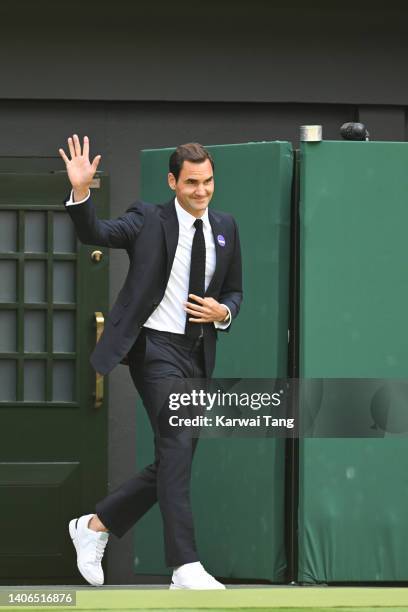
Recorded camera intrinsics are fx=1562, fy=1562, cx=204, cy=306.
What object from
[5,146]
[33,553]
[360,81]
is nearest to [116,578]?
[33,553]

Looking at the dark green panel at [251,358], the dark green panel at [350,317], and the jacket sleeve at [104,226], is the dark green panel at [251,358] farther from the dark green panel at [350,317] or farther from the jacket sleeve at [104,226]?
the jacket sleeve at [104,226]

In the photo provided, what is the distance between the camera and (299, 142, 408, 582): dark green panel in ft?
23.7

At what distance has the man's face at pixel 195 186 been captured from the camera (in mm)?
6789

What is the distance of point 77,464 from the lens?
8.91 m

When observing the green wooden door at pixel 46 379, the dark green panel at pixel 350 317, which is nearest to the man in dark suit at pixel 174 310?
the dark green panel at pixel 350 317

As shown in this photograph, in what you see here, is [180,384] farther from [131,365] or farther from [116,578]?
[116,578]

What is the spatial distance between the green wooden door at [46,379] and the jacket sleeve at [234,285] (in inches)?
79.2

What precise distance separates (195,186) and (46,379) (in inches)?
95.9

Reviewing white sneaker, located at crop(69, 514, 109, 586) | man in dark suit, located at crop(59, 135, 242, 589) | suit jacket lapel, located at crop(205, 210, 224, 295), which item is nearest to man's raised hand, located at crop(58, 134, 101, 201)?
man in dark suit, located at crop(59, 135, 242, 589)

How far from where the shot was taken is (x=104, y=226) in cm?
664

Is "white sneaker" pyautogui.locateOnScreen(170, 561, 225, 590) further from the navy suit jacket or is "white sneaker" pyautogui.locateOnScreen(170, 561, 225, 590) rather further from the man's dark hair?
the man's dark hair

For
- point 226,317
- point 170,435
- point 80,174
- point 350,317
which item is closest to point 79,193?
point 80,174

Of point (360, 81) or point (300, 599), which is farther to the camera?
point (360, 81)

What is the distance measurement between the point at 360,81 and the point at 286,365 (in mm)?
2393
